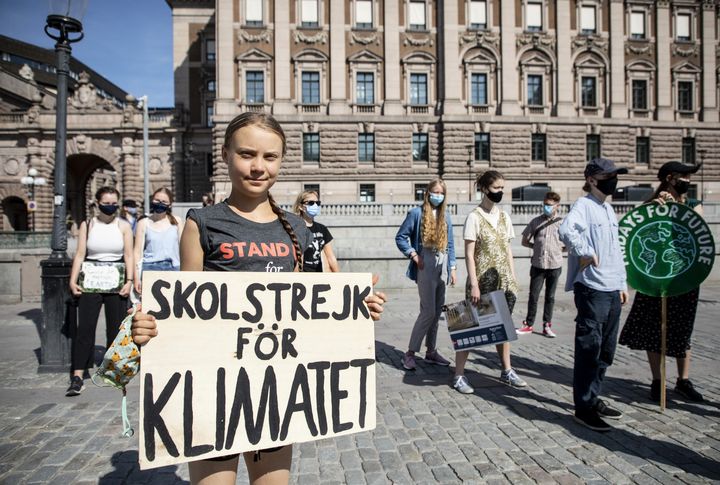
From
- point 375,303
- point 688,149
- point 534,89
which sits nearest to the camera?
point 375,303

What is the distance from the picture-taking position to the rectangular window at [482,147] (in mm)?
30984

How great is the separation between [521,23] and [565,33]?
324 cm

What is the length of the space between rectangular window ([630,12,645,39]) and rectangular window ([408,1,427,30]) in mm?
15369

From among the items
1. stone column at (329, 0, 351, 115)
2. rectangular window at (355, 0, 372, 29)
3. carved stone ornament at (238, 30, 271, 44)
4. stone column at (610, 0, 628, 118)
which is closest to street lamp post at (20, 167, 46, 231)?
carved stone ornament at (238, 30, 271, 44)

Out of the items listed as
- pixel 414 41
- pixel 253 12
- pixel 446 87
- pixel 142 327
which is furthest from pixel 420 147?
pixel 142 327

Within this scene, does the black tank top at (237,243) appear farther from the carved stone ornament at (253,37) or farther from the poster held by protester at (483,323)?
the carved stone ornament at (253,37)

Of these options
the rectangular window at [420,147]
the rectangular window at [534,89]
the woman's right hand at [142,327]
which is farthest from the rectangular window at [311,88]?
the woman's right hand at [142,327]

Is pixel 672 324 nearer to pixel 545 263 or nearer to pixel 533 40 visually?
pixel 545 263

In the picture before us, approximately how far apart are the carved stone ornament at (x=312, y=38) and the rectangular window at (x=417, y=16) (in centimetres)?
605

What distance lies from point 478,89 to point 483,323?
30106 mm

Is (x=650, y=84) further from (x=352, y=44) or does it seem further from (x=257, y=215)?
(x=257, y=215)

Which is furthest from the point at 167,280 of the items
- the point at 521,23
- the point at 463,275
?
the point at 521,23

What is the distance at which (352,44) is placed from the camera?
101 ft

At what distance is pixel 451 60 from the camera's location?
101 feet
